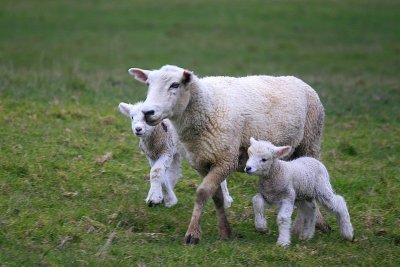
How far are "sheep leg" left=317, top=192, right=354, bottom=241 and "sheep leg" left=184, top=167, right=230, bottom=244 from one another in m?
1.18

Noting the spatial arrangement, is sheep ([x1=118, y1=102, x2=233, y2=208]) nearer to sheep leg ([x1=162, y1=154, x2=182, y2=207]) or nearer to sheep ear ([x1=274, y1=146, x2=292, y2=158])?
sheep leg ([x1=162, y1=154, x2=182, y2=207])

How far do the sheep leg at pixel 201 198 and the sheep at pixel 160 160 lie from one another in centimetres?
104

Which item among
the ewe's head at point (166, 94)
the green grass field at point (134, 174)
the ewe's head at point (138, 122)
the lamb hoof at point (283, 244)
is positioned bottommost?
the green grass field at point (134, 174)

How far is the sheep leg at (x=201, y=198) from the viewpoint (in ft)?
26.1

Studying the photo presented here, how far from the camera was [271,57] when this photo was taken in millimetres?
26438

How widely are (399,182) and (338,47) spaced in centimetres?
1846

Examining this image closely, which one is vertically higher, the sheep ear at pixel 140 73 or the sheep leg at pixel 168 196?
the sheep ear at pixel 140 73

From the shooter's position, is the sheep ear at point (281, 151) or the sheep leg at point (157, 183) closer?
the sheep ear at point (281, 151)

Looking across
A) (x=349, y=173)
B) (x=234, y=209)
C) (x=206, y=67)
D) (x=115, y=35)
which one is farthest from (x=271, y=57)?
(x=234, y=209)

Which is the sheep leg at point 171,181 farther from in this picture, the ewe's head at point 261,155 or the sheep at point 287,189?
the ewe's head at point 261,155

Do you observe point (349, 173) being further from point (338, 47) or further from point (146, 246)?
point (338, 47)

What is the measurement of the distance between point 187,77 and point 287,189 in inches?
62.0

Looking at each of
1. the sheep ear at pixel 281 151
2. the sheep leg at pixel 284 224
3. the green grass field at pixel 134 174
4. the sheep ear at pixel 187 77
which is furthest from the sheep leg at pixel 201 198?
the sheep ear at pixel 187 77

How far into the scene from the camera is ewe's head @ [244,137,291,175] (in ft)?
26.1
